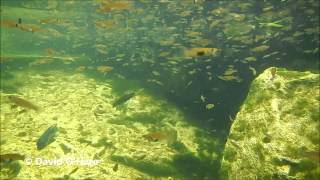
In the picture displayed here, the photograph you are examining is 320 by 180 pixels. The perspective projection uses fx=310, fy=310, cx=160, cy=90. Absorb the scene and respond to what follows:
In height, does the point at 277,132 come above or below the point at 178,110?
below

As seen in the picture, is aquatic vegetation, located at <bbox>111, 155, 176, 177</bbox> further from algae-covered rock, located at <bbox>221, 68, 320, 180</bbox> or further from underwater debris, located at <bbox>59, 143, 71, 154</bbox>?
algae-covered rock, located at <bbox>221, 68, 320, 180</bbox>

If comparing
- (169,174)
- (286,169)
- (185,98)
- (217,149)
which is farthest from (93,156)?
(185,98)

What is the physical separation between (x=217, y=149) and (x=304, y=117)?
5.20m

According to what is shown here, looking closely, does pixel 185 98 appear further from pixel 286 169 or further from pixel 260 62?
pixel 286 169

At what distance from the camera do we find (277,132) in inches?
274

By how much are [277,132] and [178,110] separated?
785 cm

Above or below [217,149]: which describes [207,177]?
below

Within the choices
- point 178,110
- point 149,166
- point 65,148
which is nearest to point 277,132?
point 149,166

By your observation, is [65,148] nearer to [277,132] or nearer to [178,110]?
[277,132]

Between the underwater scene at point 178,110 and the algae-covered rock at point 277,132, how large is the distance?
0.02m

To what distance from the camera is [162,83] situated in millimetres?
17094

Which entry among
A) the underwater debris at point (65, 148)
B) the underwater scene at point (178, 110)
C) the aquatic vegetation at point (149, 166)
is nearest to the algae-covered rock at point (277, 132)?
the underwater scene at point (178, 110)

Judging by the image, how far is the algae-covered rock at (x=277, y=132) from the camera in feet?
21.0

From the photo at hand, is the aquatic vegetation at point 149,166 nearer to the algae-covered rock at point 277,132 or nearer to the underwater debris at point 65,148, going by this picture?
the underwater debris at point 65,148
